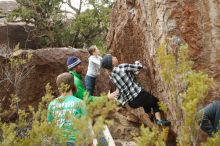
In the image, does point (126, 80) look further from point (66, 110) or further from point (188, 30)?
point (66, 110)

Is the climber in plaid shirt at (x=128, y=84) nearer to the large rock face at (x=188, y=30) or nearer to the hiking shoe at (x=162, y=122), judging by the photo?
the hiking shoe at (x=162, y=122)

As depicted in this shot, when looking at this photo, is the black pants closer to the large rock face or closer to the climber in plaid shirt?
the climber in plaid shirt

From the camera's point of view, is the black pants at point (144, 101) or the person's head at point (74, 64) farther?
the black pants at point (144, 101)

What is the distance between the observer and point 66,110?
475 cm

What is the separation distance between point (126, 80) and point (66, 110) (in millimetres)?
3362

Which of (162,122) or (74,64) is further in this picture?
(162,122)

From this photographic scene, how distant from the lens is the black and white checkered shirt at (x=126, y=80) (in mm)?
7992

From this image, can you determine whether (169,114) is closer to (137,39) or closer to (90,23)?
(137,39)

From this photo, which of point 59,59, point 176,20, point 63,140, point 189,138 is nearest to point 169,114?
point 176,20

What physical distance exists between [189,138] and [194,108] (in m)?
0.39

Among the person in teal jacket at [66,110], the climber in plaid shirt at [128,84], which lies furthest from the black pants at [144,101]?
the person in teal jacket at [66,110]

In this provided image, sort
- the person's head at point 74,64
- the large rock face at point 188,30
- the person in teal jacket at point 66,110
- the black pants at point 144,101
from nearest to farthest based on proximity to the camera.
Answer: the person in teal jacket at point 66,110, the large rock face at point 188,30, the person's head at point 74,64, the black pants at point 144,101

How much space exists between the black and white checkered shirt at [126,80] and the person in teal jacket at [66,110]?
2273 millimetres

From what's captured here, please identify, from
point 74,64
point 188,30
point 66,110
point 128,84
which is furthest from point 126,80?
point 66,110
